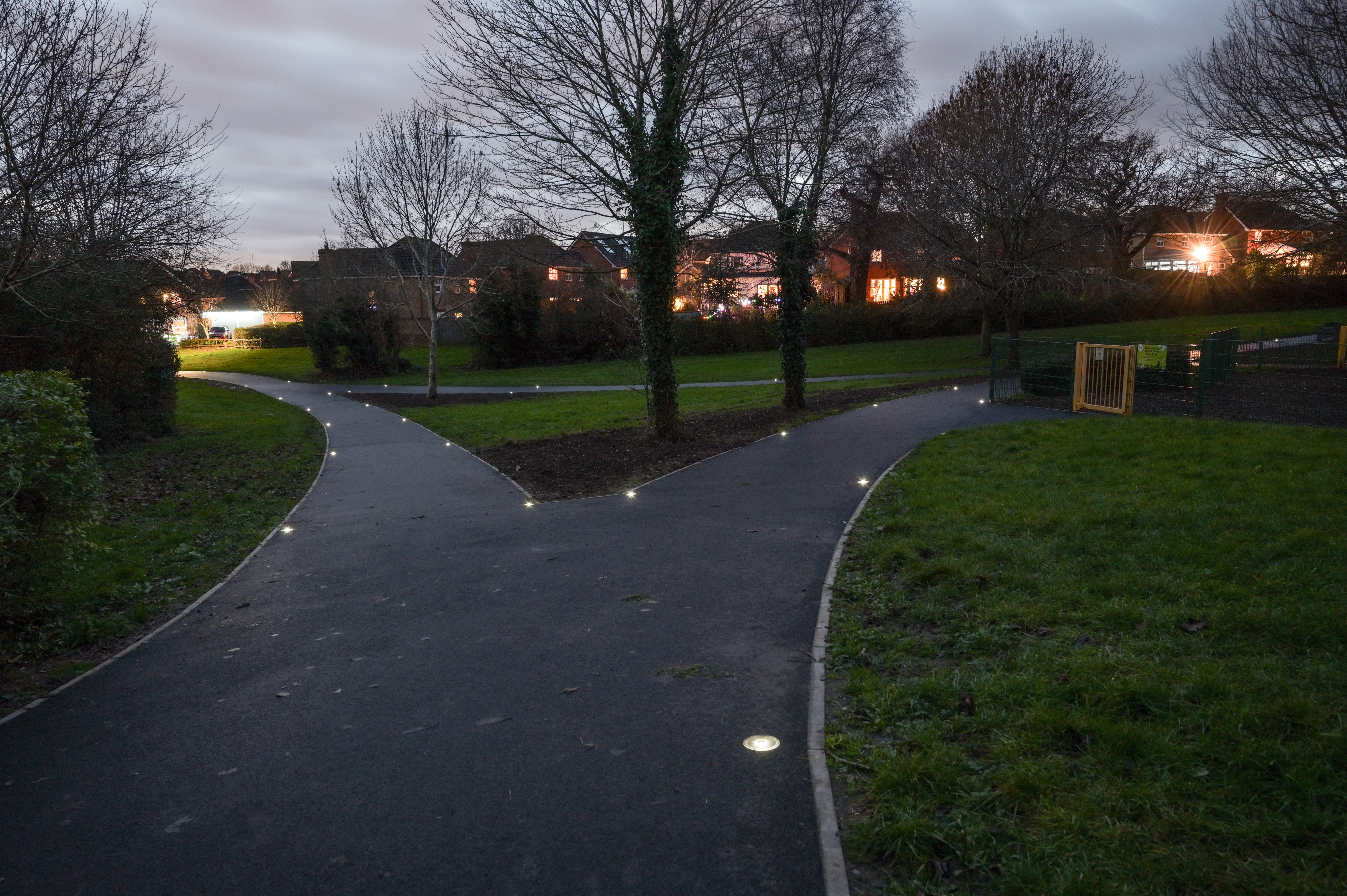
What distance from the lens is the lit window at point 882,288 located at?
181 feet

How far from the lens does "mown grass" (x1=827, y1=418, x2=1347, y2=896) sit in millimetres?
3137

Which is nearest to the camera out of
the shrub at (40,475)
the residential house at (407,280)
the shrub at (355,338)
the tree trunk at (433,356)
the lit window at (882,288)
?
the shrub at (40,475)

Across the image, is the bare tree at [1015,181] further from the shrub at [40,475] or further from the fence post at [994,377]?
the shrub at [40,475]

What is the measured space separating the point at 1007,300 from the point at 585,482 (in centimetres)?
1841

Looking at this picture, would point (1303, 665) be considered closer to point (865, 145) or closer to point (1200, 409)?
point (1200, 409)

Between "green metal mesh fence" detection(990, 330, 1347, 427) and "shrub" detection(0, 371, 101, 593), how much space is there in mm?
14487

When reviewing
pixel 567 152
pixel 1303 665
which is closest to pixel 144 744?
pixel 1303 665

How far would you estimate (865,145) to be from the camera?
20.2 m

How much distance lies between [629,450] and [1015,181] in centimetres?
1577

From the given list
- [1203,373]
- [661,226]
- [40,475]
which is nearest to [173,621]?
[40,475]

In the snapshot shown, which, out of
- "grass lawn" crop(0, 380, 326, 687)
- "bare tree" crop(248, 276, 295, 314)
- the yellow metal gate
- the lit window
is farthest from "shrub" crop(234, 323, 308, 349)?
the yellow metal gate

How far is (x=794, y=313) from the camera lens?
18.2 meters

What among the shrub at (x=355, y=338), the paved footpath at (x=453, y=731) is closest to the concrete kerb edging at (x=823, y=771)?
the paved footpath at (x=453, y=731)

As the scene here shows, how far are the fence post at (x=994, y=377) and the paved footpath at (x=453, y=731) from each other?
10.9 meters
